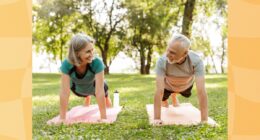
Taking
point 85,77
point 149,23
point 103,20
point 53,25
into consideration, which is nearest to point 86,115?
point 85,77

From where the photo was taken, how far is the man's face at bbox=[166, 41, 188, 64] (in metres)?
5.46

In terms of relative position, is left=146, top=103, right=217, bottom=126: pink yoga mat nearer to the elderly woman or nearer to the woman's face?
the elderly woman

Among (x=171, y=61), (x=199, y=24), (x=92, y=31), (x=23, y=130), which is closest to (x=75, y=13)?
(x=92, y=31)

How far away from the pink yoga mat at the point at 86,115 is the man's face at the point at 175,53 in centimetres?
111

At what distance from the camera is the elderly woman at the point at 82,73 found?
5.62m

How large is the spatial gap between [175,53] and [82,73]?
141cm

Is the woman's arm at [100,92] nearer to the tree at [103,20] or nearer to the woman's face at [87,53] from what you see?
the woman's face at [87,53]

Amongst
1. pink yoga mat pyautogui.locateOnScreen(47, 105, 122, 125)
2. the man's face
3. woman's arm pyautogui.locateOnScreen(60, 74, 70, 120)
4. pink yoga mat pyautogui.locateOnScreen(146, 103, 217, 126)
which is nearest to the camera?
the man's face

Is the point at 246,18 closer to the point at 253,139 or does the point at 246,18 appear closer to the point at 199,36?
the point at 253,139

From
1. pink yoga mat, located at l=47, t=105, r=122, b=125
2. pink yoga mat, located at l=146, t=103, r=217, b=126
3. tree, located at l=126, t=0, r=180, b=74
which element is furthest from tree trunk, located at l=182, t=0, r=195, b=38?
pink yoga mat, located at l=47, t=105, r=122, b=125

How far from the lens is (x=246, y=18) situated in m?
1.88

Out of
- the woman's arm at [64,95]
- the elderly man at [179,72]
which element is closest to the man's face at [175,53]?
the elderly man at [179,72]

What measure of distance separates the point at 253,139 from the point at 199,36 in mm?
31864

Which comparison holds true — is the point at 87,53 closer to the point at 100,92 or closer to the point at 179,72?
the point at 100,92
